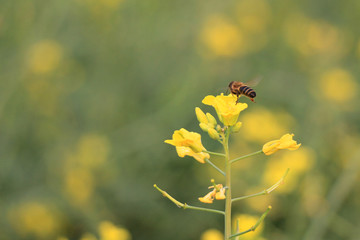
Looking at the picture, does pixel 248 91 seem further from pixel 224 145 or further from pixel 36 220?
pixel 36 220

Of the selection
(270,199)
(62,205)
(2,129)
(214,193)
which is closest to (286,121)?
(270,199)

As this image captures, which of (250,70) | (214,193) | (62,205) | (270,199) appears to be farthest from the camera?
(250,70)

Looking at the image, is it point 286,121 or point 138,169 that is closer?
point 138,169

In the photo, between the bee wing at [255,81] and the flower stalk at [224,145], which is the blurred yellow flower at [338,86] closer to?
the bee wing at [255,81]

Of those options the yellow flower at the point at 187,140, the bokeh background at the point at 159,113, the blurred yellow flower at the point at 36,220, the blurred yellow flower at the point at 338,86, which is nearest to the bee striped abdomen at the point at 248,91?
the yellow flower at the point at 187,140

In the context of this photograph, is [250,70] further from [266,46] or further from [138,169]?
[138,169]
